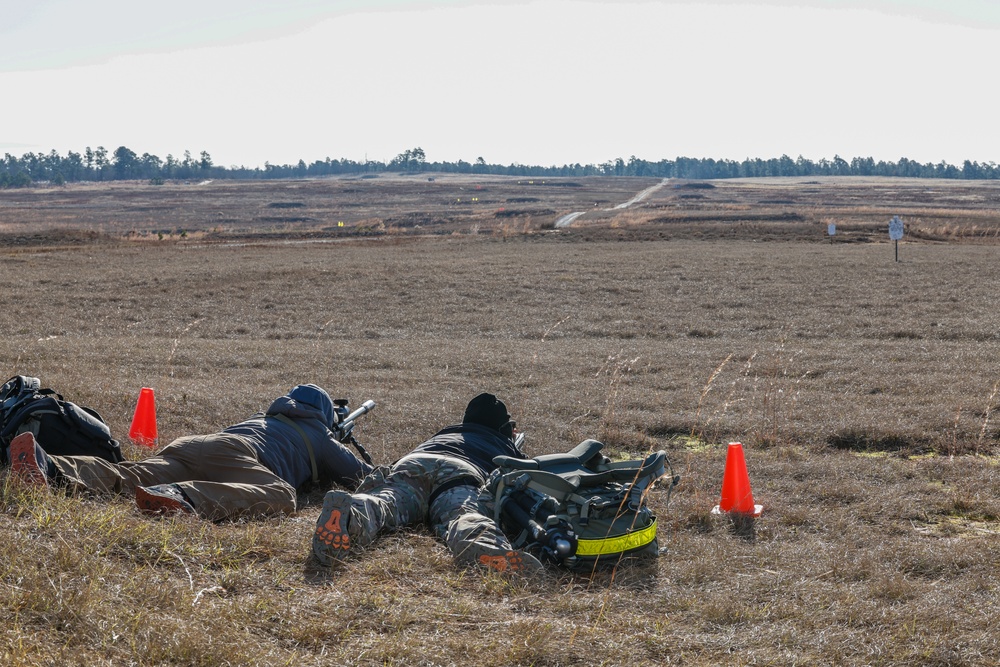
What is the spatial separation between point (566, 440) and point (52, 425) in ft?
15.2

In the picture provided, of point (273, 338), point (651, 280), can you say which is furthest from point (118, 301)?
point (651, 280)

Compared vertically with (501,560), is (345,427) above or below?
above

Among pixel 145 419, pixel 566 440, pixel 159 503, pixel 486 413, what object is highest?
pixel 486 413

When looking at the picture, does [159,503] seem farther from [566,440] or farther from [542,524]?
[566,440]

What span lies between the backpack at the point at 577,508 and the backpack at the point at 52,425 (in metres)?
2.84

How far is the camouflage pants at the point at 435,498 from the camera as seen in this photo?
5.27 m

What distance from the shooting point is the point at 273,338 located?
1761 centimetres

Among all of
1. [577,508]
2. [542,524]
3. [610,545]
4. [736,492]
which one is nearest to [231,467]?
[542,524]

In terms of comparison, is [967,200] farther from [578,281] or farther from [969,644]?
[969,644]

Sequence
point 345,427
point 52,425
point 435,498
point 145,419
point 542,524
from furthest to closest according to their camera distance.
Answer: point 145,419 → point 345,427 → point 52,425 → point 435,498 → point 542,524

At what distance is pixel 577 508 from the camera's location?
18.1 feet

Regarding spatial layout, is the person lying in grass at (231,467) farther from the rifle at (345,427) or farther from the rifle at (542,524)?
the rifle at (542,524)

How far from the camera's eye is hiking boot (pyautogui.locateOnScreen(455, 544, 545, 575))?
4.88m

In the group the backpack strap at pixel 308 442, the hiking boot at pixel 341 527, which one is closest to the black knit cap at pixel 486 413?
the backpack strap at pixel 308 442
